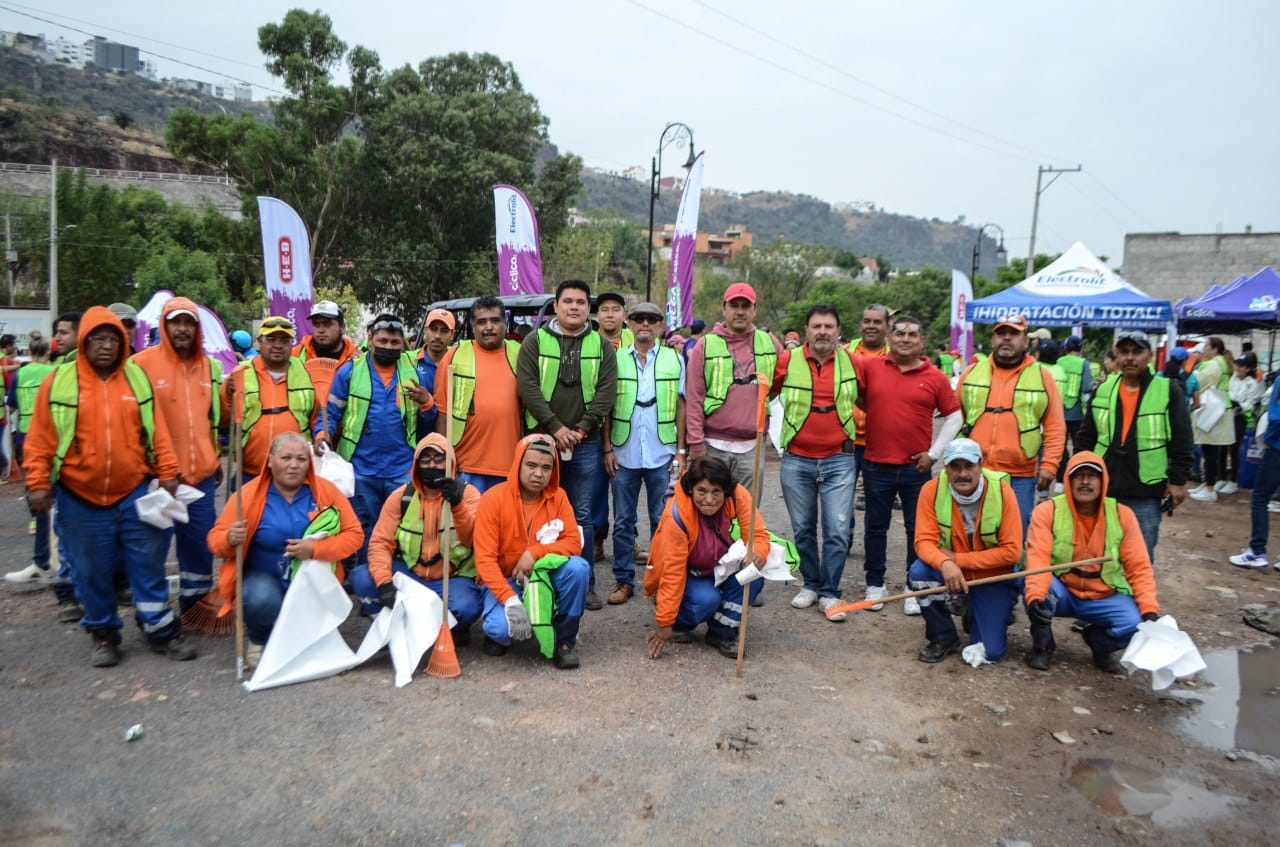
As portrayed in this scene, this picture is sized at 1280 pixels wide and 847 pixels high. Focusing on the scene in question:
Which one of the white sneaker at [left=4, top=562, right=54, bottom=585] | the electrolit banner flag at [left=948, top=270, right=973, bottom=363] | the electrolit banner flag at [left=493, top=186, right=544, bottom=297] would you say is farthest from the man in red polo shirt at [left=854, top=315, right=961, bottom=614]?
the electrolit banner flag at [left=948, top=270, right=973, bottom=363]

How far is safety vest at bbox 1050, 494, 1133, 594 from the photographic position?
4.38 meters

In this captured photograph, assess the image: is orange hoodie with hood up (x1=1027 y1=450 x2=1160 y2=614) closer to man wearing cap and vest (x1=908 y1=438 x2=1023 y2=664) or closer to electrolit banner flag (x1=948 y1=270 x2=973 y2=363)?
man wearing cap and vest (x1=908 y1=438 x2=1023 y2=664)

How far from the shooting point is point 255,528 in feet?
13.8

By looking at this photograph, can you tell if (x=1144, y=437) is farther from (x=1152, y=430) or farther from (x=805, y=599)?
(x=805, y=599)

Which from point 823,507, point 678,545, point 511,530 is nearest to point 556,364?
point 511,530

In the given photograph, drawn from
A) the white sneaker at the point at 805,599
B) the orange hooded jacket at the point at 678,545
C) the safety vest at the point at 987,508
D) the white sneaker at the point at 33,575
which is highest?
the safety vest at the point at 987,508

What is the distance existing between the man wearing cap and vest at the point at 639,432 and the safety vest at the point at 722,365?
33 cm

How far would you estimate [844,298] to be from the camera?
174 feet

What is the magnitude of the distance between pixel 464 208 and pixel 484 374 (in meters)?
25.4

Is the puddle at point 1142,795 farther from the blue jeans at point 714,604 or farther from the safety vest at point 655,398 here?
the safety vest at point 655,398

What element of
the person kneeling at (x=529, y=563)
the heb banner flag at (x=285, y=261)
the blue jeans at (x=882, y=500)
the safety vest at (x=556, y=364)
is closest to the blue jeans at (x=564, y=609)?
the person kneeling at (x=529, y=563)

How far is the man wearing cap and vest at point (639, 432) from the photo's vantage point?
5.42m

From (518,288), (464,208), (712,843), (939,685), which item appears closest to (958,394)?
(939,685)

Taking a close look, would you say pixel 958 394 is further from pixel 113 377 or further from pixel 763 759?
pixel 113 377
